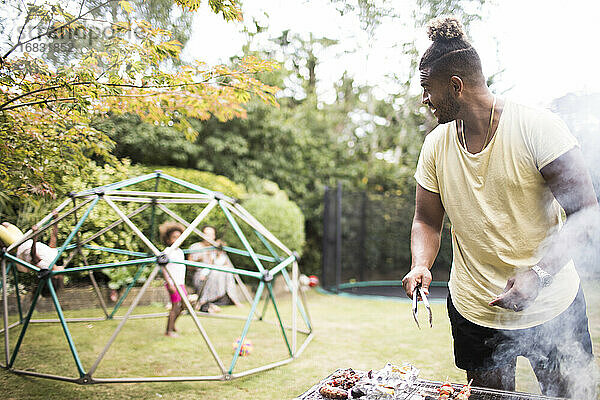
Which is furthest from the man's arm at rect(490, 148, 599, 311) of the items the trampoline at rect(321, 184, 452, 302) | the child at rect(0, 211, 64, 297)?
the trampoline at rect(321, 184, 452, 302)

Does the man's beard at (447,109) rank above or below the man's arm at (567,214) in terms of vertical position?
above

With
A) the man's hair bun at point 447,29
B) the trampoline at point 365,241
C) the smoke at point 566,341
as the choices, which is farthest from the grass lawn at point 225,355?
the trampoline at point 365,241

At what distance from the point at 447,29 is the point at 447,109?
26 cm

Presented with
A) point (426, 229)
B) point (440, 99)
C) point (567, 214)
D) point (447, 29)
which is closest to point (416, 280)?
point (426, 229)

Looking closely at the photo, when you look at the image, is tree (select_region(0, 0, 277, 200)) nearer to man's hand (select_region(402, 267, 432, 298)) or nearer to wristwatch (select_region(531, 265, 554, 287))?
man's hand (select_region(402, 267, 432, 298))

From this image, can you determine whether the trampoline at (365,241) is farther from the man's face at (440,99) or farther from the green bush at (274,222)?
the man's face at (440,99)

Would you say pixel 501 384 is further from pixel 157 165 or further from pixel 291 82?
pixel 291 82

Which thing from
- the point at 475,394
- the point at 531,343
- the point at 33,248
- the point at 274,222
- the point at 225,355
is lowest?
the point at 225,355

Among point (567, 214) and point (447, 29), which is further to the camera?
point (447, 29)

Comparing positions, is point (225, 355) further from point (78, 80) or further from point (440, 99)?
point (440, 99)

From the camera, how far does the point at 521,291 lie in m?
1.33

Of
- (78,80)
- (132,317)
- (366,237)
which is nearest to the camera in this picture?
(78,80)

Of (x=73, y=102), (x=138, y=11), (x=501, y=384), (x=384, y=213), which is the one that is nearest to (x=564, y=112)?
(x=501, y=384)

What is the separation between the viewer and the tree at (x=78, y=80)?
7.09 ft
